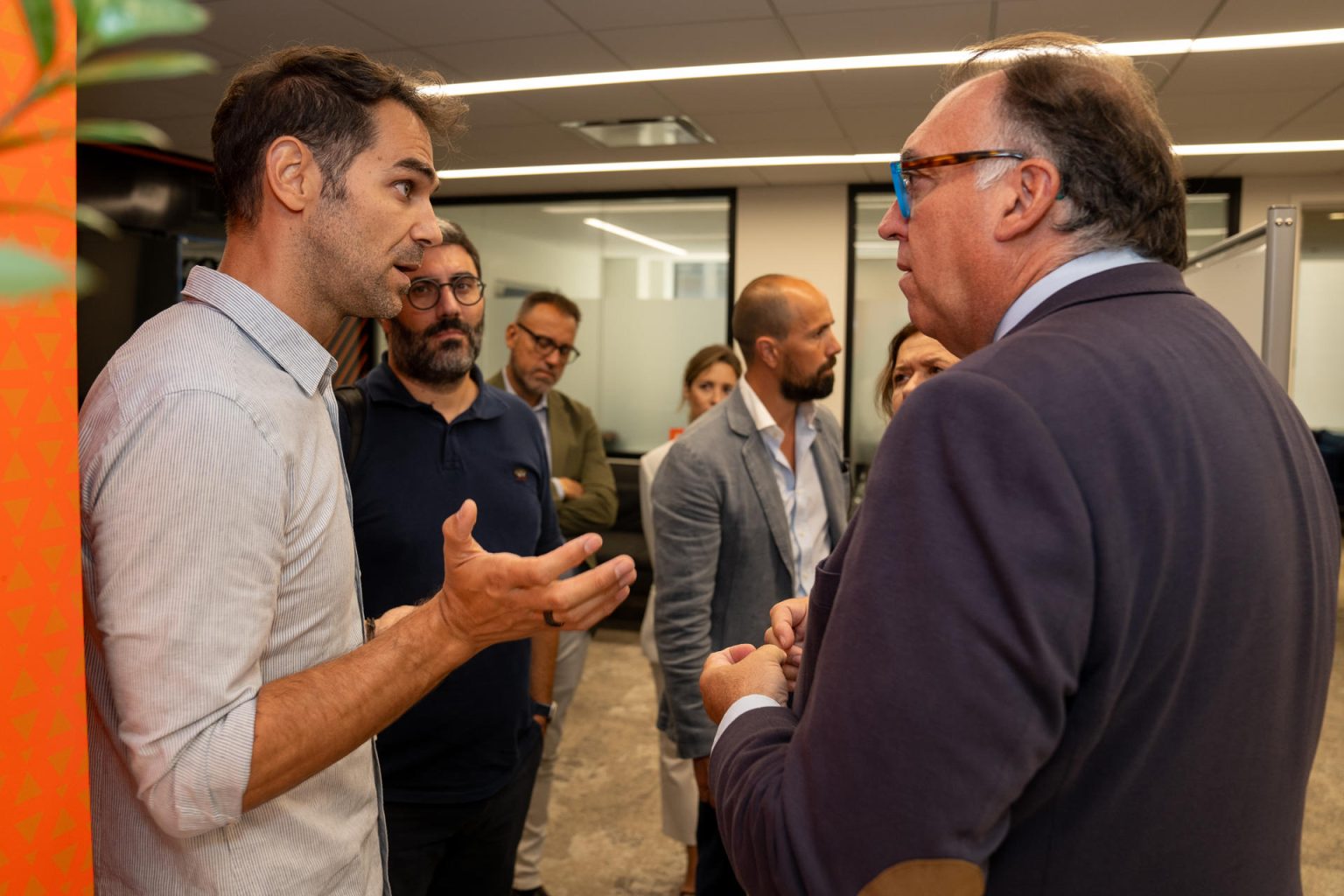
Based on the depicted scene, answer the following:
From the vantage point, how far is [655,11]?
381 centimetres

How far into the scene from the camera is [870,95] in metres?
4.97

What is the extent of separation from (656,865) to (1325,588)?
111 inches

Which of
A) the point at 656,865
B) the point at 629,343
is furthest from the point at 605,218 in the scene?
the point at 656,865

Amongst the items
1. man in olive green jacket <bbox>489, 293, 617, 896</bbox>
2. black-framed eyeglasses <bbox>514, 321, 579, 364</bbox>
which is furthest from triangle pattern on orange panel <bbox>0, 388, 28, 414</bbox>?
black-framed eyeglasses <bbox>514, 321, 579, 364</bbox>

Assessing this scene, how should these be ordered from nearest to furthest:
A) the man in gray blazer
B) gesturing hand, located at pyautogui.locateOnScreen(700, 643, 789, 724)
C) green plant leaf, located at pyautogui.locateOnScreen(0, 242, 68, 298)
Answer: green plant leaf, located at pyautogui.locateOnScreen(0, 242, 68, 298), gesturing hand, located at pyautogui.locateOnScreen(700, 643, 789, 724), the man in gray blazer

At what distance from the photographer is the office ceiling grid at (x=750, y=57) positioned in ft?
12.4

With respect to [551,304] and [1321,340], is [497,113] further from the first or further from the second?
[1321,340]

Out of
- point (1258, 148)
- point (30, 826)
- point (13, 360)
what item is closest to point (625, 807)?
point (30, 826)

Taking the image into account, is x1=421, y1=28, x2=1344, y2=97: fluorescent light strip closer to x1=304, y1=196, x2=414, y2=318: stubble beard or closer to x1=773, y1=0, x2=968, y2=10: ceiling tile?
x1=773, y1=0, x2=968, y2=10: ceiling tile

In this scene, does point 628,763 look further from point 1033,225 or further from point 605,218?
point 605,218

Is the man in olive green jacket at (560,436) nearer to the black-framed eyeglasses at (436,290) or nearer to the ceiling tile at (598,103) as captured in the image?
the black-framed eyeglasses at (436,290)

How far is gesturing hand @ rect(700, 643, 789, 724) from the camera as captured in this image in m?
1.05

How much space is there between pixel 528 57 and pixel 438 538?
3245 millimetres

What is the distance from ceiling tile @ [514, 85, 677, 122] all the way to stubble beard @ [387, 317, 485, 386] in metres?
3.22
